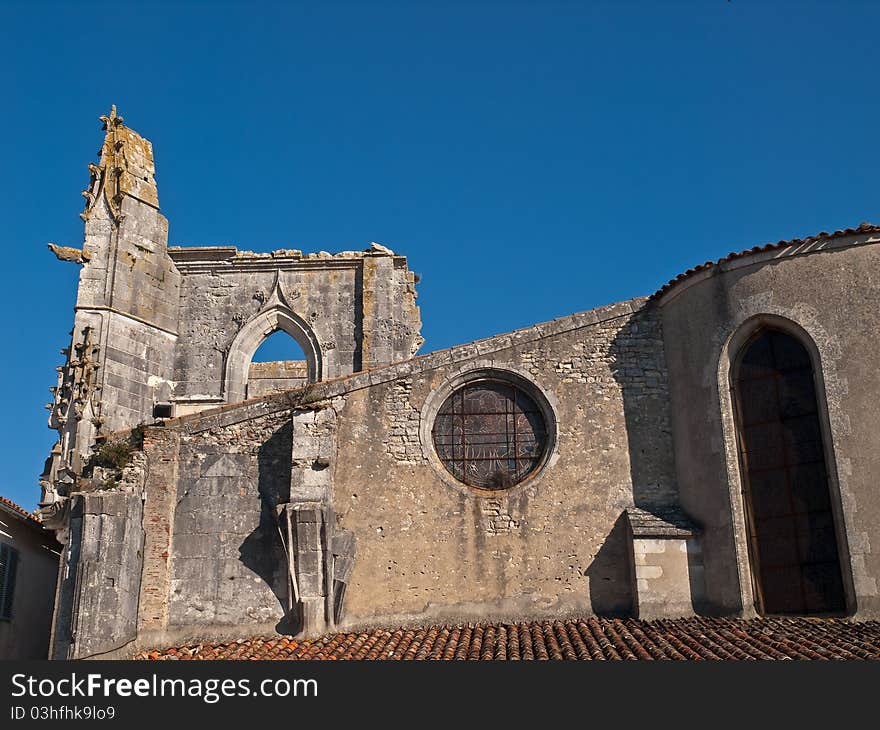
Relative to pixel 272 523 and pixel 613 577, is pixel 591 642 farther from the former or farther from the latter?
pixel 272 523

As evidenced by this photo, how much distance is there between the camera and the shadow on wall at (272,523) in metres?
13.8

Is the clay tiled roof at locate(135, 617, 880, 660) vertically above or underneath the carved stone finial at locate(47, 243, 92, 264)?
underneath

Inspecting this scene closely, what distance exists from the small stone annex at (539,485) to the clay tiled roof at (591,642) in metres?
0.27

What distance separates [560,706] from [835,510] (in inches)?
237

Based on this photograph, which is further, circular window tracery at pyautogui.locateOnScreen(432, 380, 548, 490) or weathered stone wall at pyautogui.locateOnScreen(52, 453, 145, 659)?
circular window tracery at pyautogui.locateOnScreen(432, 380, 548, 490)

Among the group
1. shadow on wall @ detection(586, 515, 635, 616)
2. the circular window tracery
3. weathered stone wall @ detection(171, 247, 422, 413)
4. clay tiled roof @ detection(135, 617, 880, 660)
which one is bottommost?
clay tiled roof @ detection(135, 617, 880, 660)

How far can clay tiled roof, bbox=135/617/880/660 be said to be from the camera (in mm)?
10609

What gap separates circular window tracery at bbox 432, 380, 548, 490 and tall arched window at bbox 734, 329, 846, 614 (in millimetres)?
2832

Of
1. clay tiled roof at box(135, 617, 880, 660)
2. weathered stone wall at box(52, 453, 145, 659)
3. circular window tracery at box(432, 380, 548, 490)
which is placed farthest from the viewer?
circular window tracery at box(432, 380, 548, 490)

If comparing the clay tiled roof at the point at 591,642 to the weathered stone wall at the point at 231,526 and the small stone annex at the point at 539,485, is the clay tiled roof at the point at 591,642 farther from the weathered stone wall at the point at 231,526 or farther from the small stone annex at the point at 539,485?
the weathered stone wall at the point at 231,526

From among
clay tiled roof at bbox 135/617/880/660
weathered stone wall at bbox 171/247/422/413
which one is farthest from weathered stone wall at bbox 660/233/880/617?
weathered stone wall at bbox 171/247/422/413

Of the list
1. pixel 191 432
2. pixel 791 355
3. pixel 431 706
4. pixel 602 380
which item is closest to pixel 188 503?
pixel 191 432

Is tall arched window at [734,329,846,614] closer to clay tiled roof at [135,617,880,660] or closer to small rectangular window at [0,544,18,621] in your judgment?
clay tiled roof at [135,617,880,660]

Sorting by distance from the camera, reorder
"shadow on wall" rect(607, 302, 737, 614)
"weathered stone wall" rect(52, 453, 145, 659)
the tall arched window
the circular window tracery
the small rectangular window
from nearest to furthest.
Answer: the tall arched window → "weathered stone wall" rect(52, 453, 145, 659) → "shadow on wall" rect(607, 302, 737, 614) → the circular window tracery → the small rectangular window
